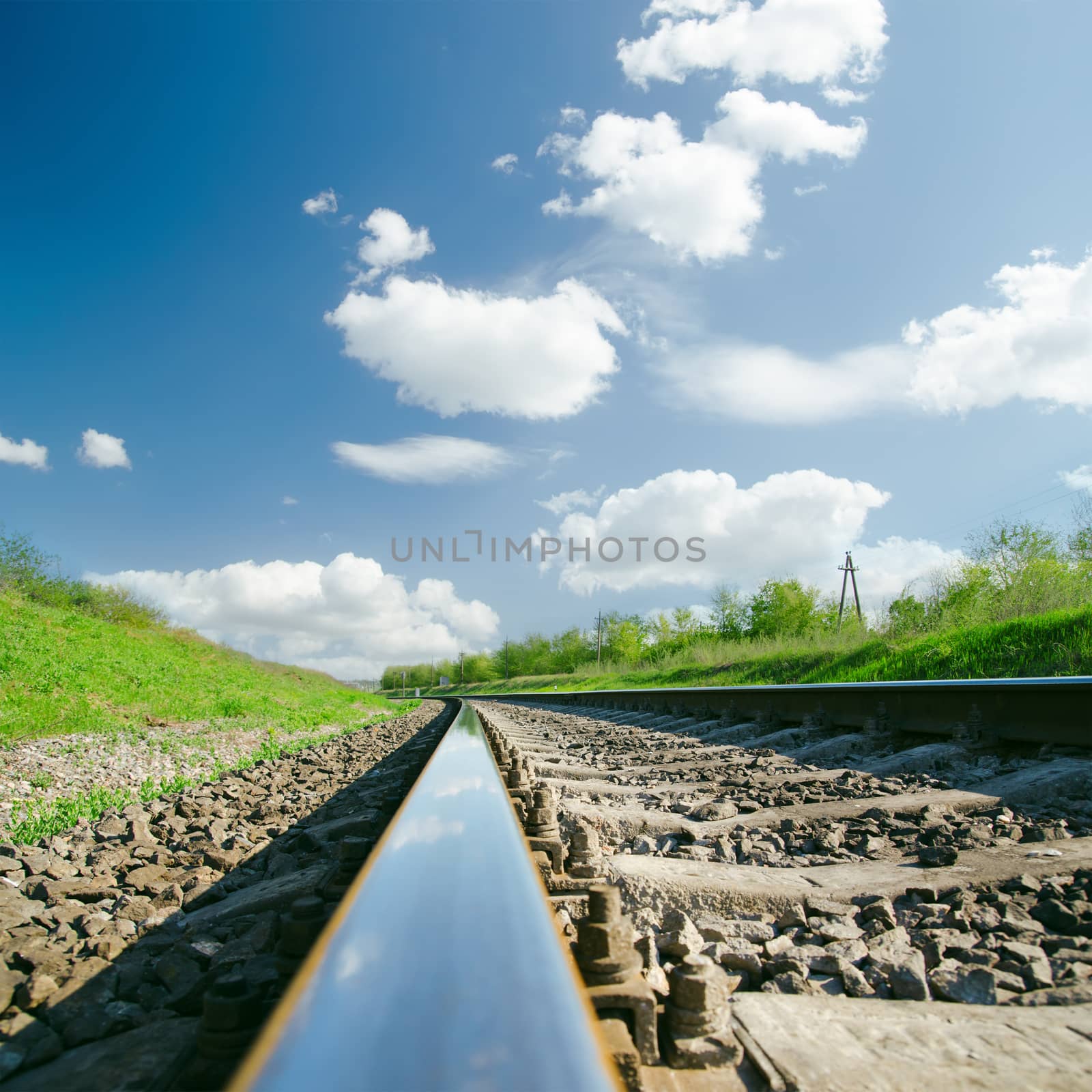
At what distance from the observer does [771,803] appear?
3062 millimetres

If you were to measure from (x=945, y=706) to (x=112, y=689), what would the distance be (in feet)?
36.4

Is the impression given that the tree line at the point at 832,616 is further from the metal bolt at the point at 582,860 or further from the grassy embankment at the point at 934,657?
the metal bolt at the point at 582,860

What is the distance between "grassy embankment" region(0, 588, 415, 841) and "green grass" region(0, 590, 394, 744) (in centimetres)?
3

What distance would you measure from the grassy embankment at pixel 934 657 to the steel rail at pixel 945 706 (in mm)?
2773

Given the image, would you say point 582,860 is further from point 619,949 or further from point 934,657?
point 934,657

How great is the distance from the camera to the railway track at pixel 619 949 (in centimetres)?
67

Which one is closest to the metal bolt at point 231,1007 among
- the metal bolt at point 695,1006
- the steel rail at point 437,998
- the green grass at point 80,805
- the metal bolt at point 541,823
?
the steel rail at point 437,998

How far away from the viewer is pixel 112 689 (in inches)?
427

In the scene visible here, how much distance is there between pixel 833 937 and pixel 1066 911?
0.51 metres

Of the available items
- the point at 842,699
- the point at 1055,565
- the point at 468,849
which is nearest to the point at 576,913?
the point at 468,849

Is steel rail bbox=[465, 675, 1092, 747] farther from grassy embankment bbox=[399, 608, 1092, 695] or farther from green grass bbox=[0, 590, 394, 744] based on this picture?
green grass bbox=[0, 590, 394, 744]

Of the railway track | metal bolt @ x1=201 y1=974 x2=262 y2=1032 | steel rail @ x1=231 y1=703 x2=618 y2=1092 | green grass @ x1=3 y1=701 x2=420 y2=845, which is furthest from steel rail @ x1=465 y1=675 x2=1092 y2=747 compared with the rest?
green grass @ x1=3 y1=701 x2=420 y2=845

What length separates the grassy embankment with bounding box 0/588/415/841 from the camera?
604 cm

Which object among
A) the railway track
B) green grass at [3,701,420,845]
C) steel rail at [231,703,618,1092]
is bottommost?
green grass at [3,701,420,845]
